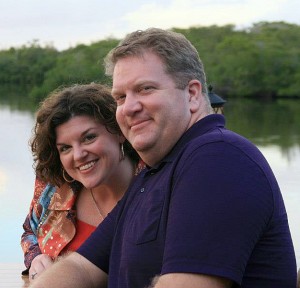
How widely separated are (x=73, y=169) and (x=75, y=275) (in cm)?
61

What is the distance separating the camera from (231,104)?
54.4 meters

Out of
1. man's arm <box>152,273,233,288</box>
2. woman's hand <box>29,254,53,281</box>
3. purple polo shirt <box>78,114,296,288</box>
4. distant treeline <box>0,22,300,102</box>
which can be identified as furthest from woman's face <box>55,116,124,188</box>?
distant treeline <box>0,22,300,102</box>

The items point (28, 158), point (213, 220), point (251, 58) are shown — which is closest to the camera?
point (213, 220)

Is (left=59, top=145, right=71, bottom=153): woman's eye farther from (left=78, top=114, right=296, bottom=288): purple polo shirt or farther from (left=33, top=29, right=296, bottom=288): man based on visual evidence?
(left=78, top=114, right=296, bottom=288): purple polo shirt

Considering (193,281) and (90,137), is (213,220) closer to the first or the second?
(193,281)

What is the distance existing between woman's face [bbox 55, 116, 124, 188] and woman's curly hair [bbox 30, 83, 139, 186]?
0.02 m

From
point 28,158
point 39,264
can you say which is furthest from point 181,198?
point 28,158

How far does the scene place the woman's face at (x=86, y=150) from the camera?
2568 millimetres

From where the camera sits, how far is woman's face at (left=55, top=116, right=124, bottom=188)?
2568 millimetres

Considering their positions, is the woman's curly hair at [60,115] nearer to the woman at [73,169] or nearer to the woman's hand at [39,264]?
the woman at [73,169]

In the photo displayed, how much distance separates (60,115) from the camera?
2570mm

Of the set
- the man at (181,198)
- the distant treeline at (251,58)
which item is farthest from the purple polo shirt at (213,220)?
the distant treeline at (251,58)

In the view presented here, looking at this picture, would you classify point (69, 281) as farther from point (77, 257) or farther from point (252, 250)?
point (252, 250)

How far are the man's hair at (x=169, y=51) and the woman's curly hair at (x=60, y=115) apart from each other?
2.47 feet
